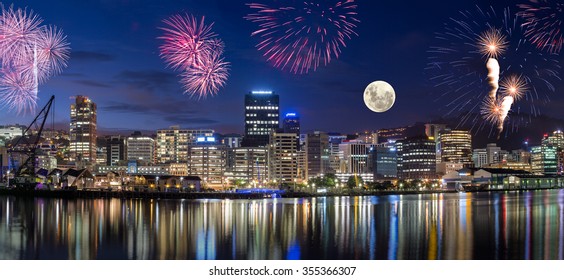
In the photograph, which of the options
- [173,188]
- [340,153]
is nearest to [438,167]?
[340,153]

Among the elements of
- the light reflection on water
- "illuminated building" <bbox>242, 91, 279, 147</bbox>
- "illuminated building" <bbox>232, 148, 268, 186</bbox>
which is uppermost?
"illuminated building" <bbox>242, 91, 279, 147</bbox>

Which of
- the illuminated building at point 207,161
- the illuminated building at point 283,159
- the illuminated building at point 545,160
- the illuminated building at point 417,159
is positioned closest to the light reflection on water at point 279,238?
the illuminated building at point 283,159

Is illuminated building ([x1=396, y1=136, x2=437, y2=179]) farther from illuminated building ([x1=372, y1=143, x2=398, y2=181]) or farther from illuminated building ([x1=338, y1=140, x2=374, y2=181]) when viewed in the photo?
illuminated building ([x1=338, y1=140, x2=374, y2=181])

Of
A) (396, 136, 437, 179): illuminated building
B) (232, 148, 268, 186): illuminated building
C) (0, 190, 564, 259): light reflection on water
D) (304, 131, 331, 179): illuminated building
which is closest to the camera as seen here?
(0, 190, 564, 259): light reflection on water

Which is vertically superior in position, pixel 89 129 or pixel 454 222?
pixel 89 129

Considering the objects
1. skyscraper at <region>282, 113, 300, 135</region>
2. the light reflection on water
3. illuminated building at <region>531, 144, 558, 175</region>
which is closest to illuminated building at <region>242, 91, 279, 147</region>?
skyscraper at <region>282, 113, 300, 135</region>
